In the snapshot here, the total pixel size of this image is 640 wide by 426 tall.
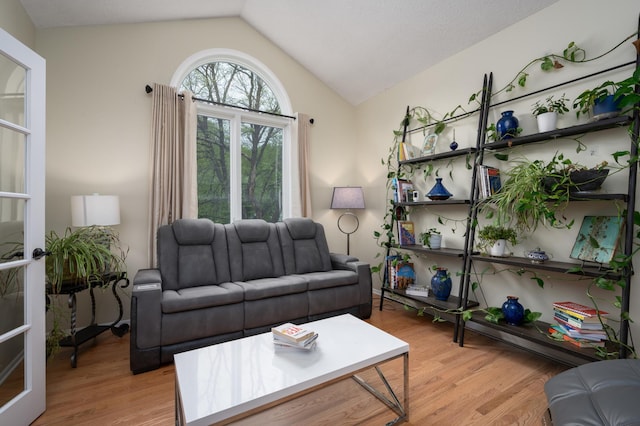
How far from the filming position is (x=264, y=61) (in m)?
3.63

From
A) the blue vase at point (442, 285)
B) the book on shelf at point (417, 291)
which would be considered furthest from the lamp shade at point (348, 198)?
the blue vase at point (442, 285)

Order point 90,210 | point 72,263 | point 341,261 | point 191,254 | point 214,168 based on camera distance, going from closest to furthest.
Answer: point 72,263, point 90,210, point 191,254, point 341,261, point 214,168

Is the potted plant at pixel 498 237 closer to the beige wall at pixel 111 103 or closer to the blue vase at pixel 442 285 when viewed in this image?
the blue vase at pixel 442 285

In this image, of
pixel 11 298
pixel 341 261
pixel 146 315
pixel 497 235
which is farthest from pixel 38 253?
pixel 497 235

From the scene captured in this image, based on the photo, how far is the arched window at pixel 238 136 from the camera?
331cm

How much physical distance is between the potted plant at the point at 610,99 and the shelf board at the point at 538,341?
1.48 m

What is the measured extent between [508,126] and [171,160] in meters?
3.09

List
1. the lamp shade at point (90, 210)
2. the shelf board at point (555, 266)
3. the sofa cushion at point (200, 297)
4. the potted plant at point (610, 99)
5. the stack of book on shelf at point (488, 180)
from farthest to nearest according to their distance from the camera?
1. the stack of book on shelf at point (488, 180)
2. the lamp shade at point (90, 210)
3. the sofa cushion at point (200, 297)
4. the shelf board at point (555, 266)
5. the potted plant at point (610, 99)

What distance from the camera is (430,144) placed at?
121 inches

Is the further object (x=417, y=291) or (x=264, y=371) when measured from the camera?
(x=417, y=291)

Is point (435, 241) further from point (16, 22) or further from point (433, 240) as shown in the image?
point (16, 22)

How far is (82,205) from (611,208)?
3824 mm

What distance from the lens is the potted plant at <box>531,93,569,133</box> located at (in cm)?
213

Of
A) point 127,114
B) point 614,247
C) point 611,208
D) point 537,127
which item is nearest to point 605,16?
point 537,127
